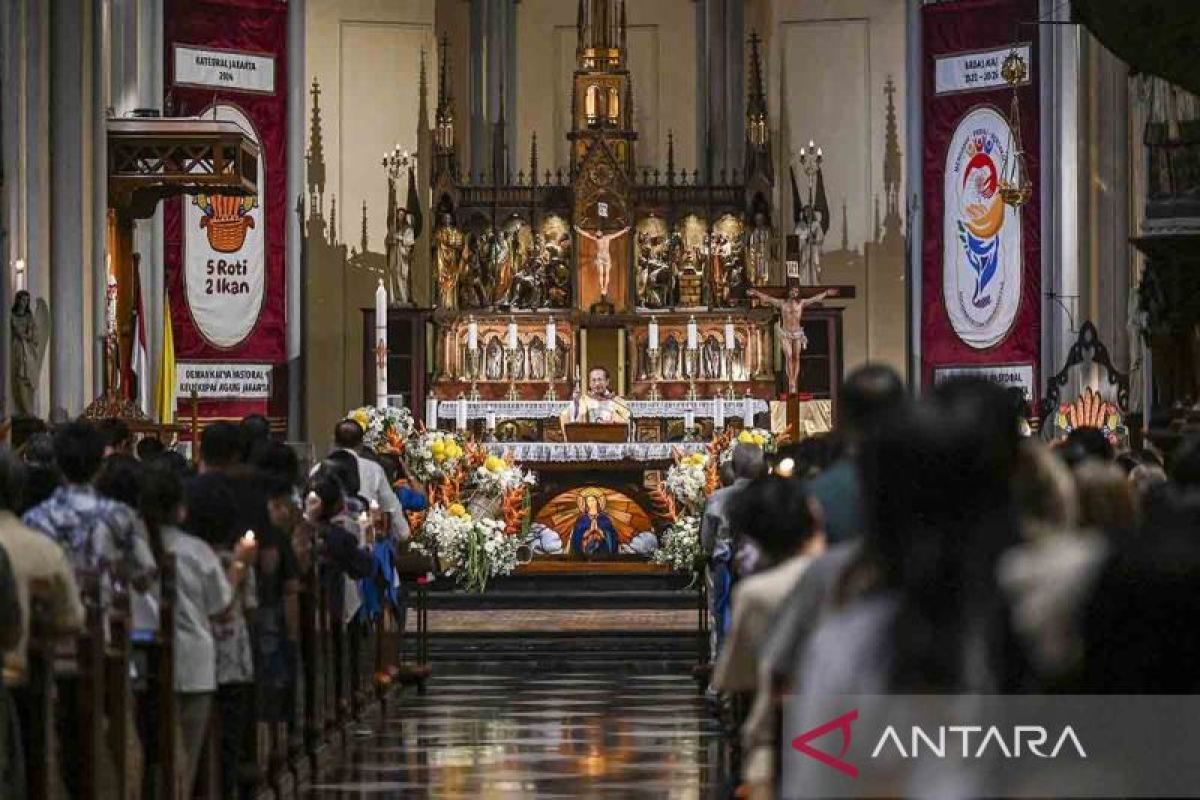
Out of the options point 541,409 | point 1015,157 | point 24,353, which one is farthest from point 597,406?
point 24,353

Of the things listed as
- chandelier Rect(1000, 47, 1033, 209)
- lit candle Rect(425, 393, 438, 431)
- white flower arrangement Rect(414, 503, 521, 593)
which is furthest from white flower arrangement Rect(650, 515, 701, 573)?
chandelier Rect(1000, 47, 1033, 209)

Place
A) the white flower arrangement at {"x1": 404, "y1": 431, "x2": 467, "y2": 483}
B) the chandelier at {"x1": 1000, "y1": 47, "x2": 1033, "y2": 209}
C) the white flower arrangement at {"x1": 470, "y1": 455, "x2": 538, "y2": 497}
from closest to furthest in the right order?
1. the white flower arrangement at {"x1": 404, "y1": 431, "x2": 467, "y2": 483}
2. the white flower arrangement at {"x1": 470, "y1": 455, "x2": 538, "y2": 497}
3. the chandelier at {"x1": 1000, "y1": 47, "x2": 1033, "y2": 209}

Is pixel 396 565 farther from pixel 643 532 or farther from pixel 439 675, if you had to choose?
pixel 643 532

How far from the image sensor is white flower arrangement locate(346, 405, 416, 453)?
21.8 meters

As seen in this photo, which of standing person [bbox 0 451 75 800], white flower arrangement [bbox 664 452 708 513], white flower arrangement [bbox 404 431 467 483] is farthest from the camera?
white flower arrangement [bbox 664 452 708 513]

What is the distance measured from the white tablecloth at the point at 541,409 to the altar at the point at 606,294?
19 millimetres

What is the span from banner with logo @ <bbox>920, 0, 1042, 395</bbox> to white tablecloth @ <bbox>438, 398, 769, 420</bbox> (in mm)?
3645

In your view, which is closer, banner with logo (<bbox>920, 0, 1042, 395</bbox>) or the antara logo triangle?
the antara logo triangle

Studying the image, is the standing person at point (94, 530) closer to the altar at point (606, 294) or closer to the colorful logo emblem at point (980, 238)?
the altar at point (606, 294)

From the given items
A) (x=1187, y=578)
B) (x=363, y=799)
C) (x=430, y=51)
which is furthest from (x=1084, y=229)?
(x=1187, y=578)

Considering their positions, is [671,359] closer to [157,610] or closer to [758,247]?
[758,247]

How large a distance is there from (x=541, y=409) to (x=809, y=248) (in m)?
3.78

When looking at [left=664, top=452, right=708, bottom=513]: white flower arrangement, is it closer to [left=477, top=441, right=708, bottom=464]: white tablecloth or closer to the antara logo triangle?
[left=477, top=441, right=708, bottom=464]: white tablecloth

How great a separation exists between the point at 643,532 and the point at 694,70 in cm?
991
